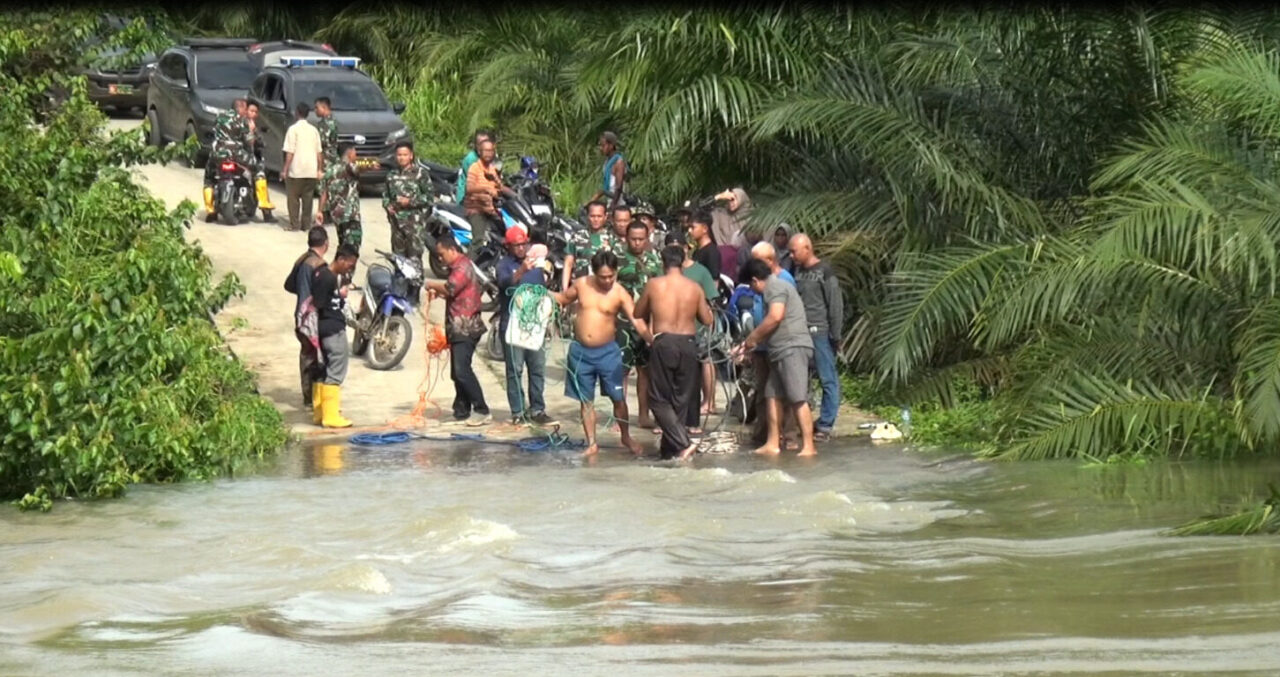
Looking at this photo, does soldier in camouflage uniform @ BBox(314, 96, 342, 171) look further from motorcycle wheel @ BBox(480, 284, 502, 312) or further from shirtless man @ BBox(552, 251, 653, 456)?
shirtless man @ BBox(552, 251, 653, 456)

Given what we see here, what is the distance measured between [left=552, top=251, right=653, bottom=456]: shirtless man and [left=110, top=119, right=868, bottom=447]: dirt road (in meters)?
0.79

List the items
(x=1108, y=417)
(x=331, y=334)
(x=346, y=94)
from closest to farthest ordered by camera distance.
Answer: (x=1108, y=417)
(x=331, y=334)
(x=346, y=94)

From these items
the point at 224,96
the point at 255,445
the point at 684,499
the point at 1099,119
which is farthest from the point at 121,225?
the point at 224,96

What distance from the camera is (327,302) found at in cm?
1606

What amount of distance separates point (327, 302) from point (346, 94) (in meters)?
10.6

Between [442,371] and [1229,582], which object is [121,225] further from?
[1229,582]

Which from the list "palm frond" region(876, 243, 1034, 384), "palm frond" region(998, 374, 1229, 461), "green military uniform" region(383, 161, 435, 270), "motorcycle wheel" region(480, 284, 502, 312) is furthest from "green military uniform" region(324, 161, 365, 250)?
"palm frond" region(998, 374, 1229, 461)

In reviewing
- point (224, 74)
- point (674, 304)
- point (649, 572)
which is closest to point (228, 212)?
point (224, 74)

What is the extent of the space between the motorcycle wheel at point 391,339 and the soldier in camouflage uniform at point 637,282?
2397 millimetres

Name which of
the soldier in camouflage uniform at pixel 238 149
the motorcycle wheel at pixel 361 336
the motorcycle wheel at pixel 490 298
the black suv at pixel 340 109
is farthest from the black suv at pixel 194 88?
the motorcycle wheel at pixel 361 336

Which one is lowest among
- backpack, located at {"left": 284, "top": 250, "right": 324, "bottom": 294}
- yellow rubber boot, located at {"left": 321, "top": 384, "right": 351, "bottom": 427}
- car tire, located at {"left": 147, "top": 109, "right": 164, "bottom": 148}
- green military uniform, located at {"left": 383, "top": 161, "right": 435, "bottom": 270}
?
yellow rubber boot, located at {"left": 321, "top": 384, "right": 351, "bottom": 427}

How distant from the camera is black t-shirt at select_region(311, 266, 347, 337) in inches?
631

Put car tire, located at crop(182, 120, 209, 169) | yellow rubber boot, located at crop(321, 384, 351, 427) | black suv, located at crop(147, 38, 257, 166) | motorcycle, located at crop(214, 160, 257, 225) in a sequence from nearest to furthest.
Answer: yellow rubber boot, located at crop(321, 384, 351, 427)
motorcycle, located at crop(214, 160, 257, 225)
car tire, located at crop(182, 120, 209, 169)
black suv, located at crop(147, 38, 257, 166)

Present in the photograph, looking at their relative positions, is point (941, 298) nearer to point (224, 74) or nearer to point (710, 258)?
point (710, 258)
